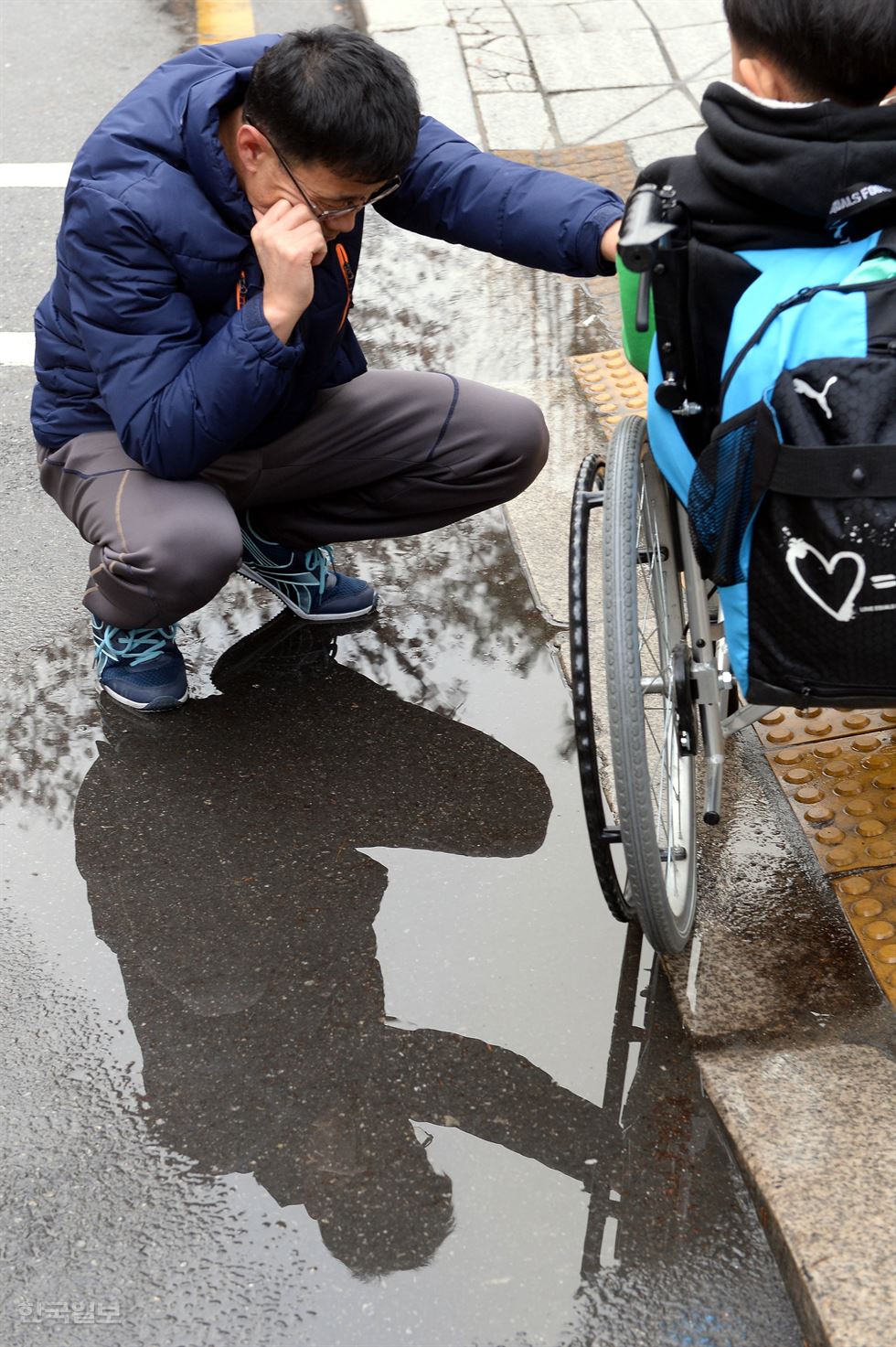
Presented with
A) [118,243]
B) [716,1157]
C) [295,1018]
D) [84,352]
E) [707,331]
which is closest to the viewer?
[707,331]

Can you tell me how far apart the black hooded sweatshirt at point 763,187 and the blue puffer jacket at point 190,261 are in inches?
29.8

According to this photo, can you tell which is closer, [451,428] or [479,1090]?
[479,1090]

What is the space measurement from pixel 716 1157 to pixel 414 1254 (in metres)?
0.49

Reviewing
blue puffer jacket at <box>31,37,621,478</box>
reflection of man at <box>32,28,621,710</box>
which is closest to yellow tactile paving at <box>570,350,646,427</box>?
reflection of man at <box>32,28,621,710</box>

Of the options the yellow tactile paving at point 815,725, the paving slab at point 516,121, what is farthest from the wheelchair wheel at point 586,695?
the paving slab at point 516,121

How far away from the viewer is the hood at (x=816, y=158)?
1.78 meters

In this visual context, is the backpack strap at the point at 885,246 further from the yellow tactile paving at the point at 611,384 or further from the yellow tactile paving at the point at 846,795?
the yellow tactile paving at the point at 611,384

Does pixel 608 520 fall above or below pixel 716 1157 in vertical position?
above

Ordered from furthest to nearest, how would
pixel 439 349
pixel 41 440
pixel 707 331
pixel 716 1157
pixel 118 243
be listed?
pixel 439 349 < pixel 41 440 < pixel 118 243 < pixel 716 1157 < pixel 707 331

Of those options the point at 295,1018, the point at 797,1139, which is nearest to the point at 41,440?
the point at 295,1018

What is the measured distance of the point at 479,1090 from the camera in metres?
2.22

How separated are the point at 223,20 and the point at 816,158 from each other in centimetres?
619

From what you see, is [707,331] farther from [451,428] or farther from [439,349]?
[439,349]

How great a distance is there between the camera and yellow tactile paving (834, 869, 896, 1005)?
2.34 m
